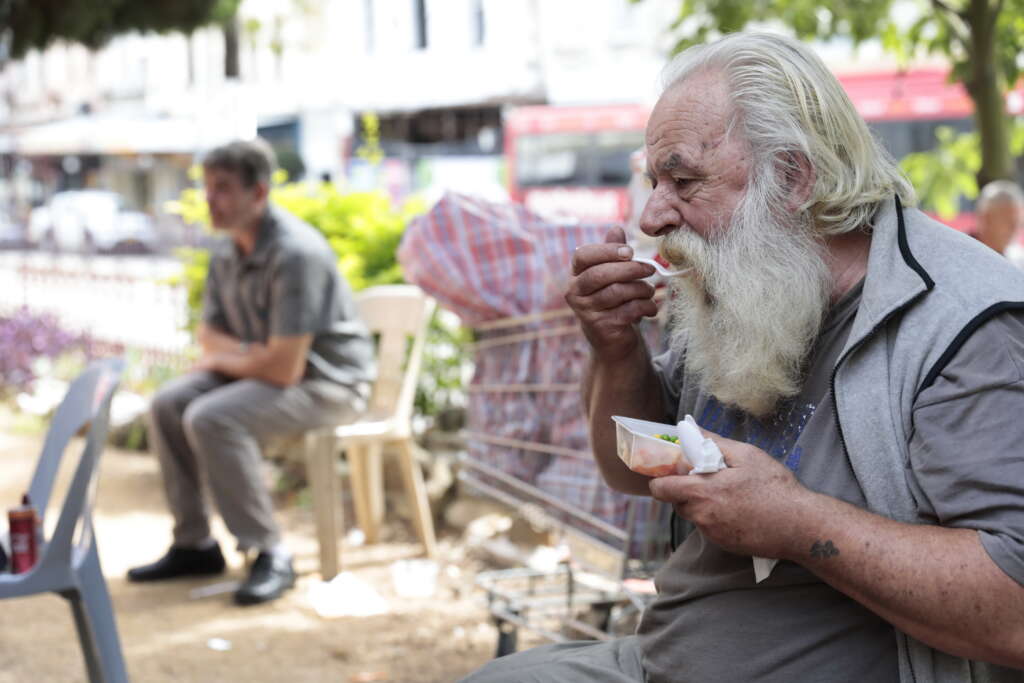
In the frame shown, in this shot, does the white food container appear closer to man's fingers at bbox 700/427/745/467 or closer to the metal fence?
man's fingers at bbox 700/427/745/467

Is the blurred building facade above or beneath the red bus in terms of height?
above

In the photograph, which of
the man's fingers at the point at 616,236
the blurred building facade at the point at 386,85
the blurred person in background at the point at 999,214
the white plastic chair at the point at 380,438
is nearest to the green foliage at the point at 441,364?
the white plastic chair at the point at 380,438

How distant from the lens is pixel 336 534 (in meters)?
5.15

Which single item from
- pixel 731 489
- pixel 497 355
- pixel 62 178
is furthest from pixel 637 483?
pixel 62 178

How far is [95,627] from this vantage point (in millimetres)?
3168

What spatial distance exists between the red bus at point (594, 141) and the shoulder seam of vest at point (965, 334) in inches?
669

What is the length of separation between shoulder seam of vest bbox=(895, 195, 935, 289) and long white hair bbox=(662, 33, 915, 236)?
0.03m

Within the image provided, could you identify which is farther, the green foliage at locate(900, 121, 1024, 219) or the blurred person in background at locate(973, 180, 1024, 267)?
Answer: the green foliage at locate(900, 121, 1024, 219)

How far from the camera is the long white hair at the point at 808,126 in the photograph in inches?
71.9

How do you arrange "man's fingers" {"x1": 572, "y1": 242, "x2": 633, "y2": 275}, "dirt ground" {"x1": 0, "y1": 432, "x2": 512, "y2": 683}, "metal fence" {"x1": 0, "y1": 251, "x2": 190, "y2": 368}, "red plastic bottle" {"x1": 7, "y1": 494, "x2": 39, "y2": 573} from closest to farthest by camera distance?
"man's fingers" {"x1": 572, "y1": 242, "x2": 633, "y2": 275} < "red plastic bottle" {"x1": 7, "y1": 494, "x2": 39, "y2": 573} < "dirt ground" {"x1": 0, "y1": 432, "x2": 512, "y2": 683} < "metal fence" {"x1": 0, "y1": 251, "x2": 190, "y2": 368}

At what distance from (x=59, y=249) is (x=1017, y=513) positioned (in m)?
32.7

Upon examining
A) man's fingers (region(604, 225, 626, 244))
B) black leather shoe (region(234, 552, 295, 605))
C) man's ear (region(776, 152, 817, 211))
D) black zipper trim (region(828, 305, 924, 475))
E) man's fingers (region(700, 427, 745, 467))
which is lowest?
black leather shoe (region(234, 552, 295, 605))

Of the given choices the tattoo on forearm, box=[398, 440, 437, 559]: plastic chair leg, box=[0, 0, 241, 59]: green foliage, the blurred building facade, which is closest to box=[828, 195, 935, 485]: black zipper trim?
the tattoo on forearm

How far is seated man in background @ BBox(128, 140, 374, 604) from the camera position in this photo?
5004 millimetres
